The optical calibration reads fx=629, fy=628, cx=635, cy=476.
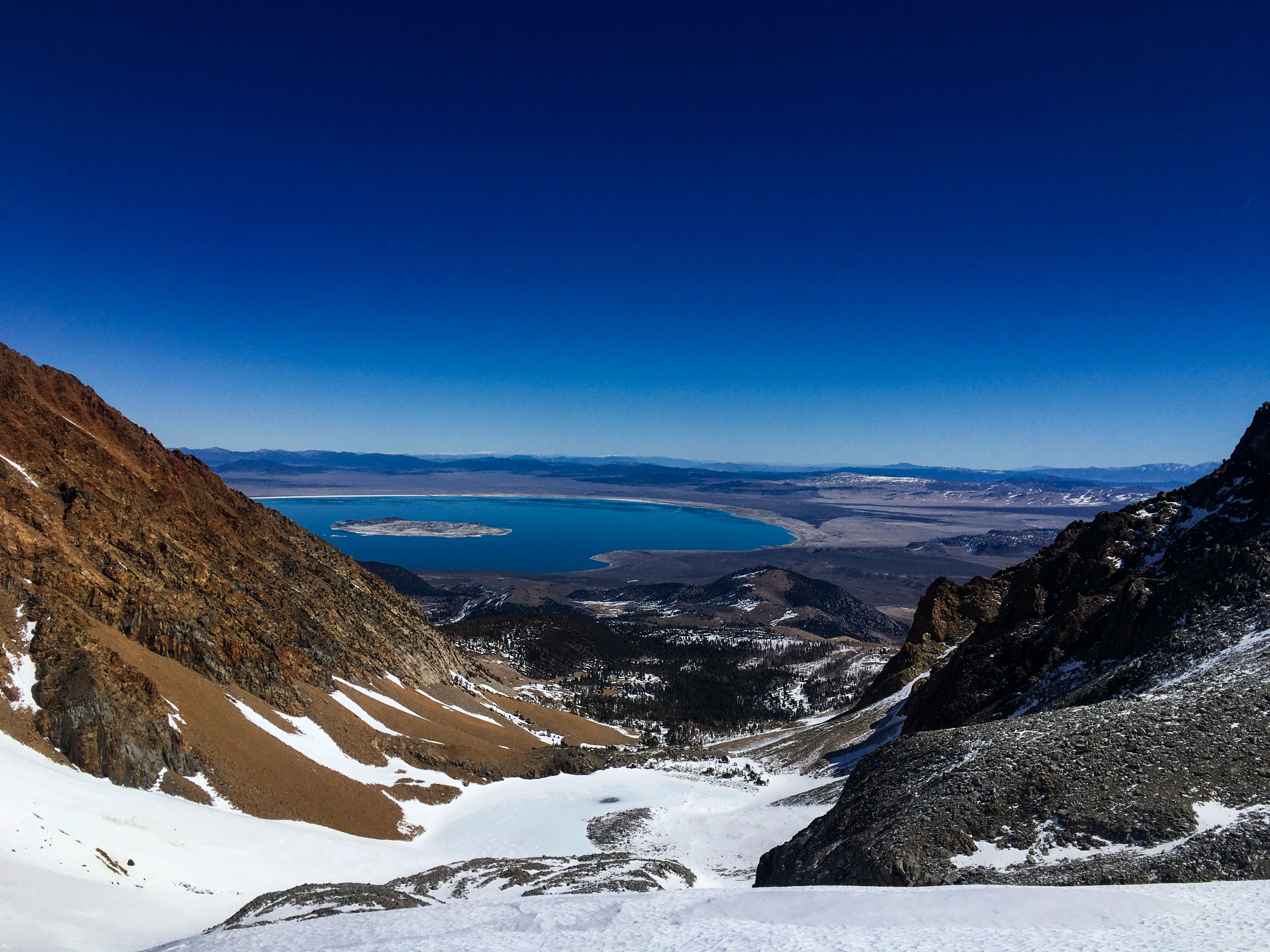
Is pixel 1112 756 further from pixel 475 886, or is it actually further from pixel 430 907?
pixel 475 886

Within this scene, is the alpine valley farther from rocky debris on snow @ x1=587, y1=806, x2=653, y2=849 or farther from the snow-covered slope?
rocky debris on snow @ x1=587, y1=806, x2=653, y2=849

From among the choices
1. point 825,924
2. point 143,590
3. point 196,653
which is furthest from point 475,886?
point 143,590

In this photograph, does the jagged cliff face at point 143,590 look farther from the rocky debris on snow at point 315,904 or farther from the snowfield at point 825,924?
the snowfield at point 825,924

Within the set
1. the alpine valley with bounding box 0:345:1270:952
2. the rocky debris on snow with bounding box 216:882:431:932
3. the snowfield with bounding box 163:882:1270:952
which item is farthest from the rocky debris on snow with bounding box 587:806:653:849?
the snowfield with bounding box 163:882:1270:952

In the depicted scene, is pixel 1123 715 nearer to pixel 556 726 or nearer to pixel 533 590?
pixel 556 726

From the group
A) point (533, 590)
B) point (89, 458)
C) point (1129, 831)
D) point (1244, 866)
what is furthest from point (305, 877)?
point (533, 590)

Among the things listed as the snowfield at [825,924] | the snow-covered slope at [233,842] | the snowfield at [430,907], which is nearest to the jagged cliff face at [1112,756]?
the snowfield at [825,924]
